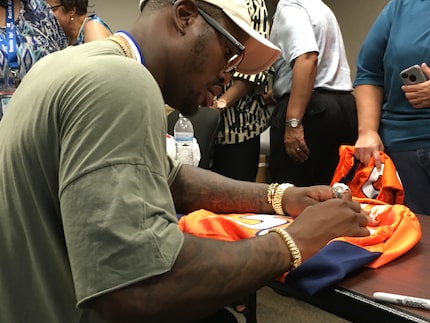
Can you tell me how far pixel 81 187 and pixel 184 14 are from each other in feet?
1.40

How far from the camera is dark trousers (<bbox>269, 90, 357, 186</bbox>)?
2195 millimetres

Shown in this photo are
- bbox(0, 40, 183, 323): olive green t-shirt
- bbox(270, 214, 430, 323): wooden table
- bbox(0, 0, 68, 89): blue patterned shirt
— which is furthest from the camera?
bbox(0, 0, 68, 89): blue patterned shirt

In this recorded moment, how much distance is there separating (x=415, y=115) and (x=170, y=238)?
125cm

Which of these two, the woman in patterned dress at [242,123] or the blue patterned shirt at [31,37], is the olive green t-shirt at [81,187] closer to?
the blue patterned shirt at [31,37]

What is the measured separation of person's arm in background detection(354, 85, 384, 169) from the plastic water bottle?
0.64m

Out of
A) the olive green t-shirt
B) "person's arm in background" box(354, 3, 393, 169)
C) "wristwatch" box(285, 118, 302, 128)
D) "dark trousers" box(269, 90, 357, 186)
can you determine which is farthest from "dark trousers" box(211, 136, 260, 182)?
the olive green t-shirt

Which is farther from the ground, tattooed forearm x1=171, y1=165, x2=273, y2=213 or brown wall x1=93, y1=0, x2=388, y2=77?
brown wall x1=93, y1=0, x2=388, y2=77

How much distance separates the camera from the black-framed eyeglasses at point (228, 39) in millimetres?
950

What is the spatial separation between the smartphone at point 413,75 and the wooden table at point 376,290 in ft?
2.66

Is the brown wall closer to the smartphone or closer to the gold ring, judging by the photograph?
the smartphone

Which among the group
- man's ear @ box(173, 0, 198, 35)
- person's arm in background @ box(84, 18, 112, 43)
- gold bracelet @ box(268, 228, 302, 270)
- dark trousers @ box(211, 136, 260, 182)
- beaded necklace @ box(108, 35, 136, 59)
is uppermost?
man's ear @ box(173, 0, 198, 35)

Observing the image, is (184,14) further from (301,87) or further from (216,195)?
(301,87)

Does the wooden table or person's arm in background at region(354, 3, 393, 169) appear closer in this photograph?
the wooden table

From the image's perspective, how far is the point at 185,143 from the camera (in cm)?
195
